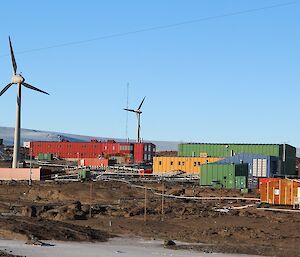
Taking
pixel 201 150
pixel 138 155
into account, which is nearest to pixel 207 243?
pixel 201 150

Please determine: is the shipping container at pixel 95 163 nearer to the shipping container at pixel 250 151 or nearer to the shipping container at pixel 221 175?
the shipping container at pixel 250 151

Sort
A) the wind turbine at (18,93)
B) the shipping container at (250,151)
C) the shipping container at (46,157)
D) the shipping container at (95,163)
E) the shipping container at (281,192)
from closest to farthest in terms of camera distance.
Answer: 1. the shipping container at (281,192)
2. the wind turbine at (18,93)
3. the shipping container at (250,151)
4. the shipping container at (95,163)
5. the shipping container at (46,157)

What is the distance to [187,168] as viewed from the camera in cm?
10938

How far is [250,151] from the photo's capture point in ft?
365

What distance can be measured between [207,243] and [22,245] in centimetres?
1103

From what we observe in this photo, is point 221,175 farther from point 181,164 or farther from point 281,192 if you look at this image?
point 181,164

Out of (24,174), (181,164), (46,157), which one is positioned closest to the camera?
(24,174)

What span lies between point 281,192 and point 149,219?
16.3 meters

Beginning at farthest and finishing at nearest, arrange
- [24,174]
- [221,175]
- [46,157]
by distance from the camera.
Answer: [46,157], [24,174], [221,175]

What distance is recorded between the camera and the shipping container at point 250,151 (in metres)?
109

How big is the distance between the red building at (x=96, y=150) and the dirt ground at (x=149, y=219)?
8087 centimetres

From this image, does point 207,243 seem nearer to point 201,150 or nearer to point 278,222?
point 278,222

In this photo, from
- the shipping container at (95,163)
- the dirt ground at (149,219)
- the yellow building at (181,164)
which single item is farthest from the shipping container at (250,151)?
the dirt ground at (149,219)

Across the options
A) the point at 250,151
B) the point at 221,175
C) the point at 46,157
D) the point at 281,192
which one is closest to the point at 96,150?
the point at 46,157
